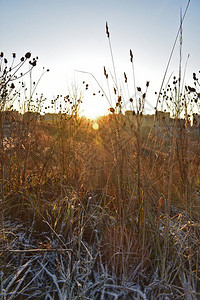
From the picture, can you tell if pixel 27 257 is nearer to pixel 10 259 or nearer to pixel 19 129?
pixel 10 259

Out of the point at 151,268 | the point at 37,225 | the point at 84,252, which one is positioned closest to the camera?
the point at 151,268

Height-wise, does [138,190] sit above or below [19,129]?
below

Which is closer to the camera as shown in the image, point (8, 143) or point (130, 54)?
point (130, 54)

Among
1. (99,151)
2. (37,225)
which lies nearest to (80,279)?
(37,225)

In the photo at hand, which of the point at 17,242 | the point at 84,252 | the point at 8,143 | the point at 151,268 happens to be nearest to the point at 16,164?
the point at 8,143

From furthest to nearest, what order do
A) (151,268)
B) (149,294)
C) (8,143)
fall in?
(8,143) < (151,268) < (149,294)

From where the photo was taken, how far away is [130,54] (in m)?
1.11

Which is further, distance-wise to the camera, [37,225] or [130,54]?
[37,225]

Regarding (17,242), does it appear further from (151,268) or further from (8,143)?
Answer: (8,143)

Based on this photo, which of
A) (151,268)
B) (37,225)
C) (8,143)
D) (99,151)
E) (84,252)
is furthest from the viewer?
(99,151)

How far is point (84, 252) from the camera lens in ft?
4.47

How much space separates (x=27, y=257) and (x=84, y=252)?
33 cm

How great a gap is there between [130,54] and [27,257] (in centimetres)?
123

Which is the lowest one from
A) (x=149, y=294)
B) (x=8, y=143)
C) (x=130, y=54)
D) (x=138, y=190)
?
(x=149, y=294)
